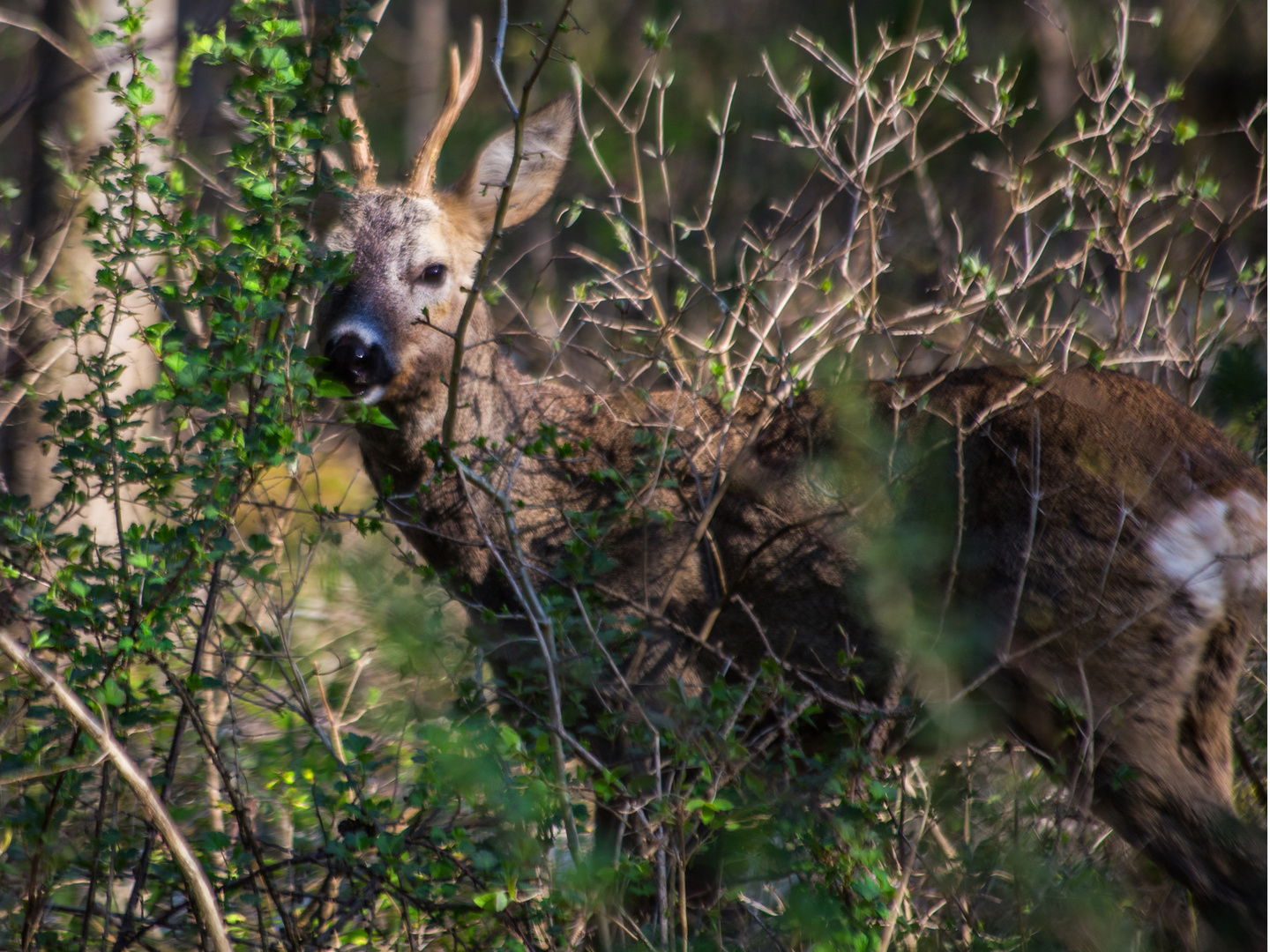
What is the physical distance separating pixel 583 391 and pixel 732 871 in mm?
2267

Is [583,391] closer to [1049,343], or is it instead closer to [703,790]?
[1049,343]

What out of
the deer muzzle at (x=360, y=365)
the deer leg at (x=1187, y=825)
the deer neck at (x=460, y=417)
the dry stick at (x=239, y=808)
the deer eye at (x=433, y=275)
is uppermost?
the deer eye at (x=433, y=275)

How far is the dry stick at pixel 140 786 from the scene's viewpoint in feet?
7.67

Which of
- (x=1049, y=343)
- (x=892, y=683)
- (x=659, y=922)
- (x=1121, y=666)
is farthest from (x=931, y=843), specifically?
(x=1049, y=343)

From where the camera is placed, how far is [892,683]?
3.43m

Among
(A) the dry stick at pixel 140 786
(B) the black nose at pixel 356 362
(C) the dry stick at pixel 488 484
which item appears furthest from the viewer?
(B) the black nose at pixel 356 362

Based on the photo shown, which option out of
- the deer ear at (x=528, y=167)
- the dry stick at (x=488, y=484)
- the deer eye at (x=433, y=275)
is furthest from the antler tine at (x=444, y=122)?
the dry stick at (x=488, y=484)

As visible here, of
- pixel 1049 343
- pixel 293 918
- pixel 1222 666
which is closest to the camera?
pixel 293 918

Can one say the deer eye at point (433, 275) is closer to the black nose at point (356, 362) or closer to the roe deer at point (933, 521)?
the roe deer at point (933, 521)

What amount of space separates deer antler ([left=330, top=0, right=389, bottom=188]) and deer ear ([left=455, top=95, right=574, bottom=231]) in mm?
384

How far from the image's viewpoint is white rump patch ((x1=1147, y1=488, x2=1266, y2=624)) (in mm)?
3406

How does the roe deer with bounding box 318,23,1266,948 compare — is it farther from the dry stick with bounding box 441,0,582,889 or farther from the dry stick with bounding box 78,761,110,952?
the dry stick with bounding box 78,761,110,952

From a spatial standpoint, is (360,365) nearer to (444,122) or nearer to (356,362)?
(356,362)

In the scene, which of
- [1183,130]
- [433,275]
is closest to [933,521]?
[1183,130]
